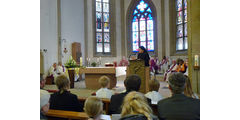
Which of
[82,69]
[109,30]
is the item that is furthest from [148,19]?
[82,69]

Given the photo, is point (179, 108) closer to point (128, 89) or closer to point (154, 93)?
point (128, 89)

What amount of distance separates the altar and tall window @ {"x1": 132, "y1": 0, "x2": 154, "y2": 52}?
6.98 m

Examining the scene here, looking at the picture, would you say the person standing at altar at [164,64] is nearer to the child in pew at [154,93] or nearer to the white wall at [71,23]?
the white wall at [71,23]

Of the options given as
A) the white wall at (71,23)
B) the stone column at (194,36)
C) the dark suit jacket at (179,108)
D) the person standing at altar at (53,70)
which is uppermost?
the white wall at (71,23)

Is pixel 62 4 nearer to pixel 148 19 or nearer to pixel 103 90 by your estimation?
pixel 148 19

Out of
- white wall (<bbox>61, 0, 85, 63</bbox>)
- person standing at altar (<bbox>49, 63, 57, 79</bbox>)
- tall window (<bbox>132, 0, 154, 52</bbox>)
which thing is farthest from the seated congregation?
tall window (<bbox>132, 0, 154, 52</bbox>)

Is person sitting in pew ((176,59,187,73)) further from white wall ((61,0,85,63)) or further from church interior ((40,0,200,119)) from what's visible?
white wall ((61,0,85,63))

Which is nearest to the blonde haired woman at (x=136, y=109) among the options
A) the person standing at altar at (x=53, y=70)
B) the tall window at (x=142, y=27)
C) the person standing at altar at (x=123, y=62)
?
the person standing at altar at (x=53, y=70)

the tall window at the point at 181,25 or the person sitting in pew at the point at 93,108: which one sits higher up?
the tall window at the point at 181,25

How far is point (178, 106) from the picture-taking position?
1.89 metres

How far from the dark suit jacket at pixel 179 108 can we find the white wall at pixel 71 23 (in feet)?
35.2

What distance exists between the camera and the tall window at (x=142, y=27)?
15.0 metres

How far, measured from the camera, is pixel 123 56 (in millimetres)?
14914
